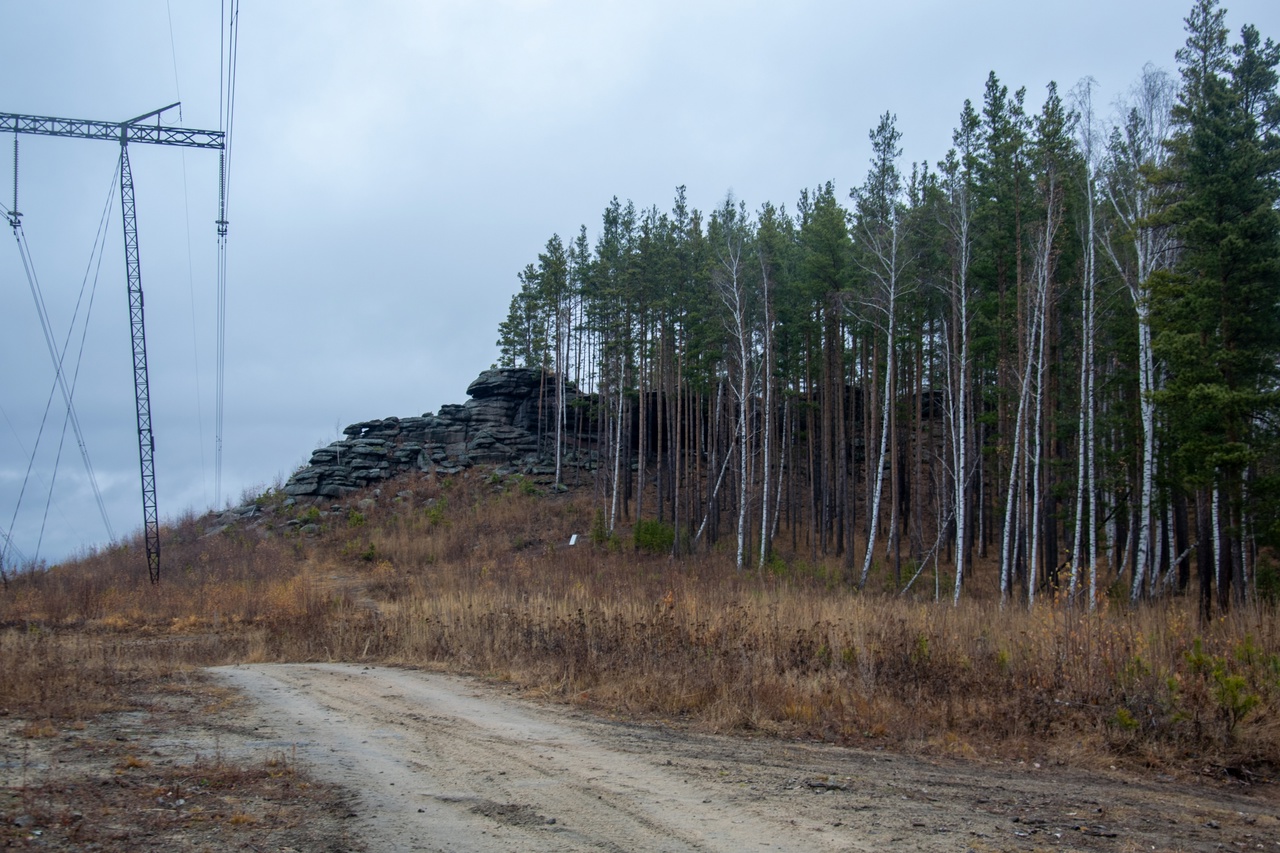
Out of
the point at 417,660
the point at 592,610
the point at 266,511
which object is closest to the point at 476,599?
Result: the point at 417,660

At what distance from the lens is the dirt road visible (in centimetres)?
492

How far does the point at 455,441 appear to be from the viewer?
1901 inches

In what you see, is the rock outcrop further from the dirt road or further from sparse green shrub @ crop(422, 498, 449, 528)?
the dirt road

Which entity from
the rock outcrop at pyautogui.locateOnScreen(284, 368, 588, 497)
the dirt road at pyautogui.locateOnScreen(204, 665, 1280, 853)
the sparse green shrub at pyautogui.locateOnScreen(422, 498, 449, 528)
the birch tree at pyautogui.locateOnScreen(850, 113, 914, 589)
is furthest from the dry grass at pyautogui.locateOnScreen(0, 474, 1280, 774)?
the rock outcrop at pyautogui.locateOnScreen(284, 368, 588, 497)

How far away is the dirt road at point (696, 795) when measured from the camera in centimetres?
492

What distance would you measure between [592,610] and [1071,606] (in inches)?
278

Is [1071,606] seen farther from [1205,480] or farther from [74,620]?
[74,620]

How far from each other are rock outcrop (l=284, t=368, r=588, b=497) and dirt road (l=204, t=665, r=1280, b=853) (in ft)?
123

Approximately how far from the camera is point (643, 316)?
36.3m

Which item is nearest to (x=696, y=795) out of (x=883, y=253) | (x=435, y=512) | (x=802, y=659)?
(x=802, y=659)

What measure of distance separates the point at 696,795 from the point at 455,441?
44.0m

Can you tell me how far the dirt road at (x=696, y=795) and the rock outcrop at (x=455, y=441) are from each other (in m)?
37.6

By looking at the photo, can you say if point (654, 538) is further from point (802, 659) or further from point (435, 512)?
point (802, 659)

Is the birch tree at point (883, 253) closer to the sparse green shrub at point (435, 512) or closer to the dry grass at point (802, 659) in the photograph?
the dry grass at point (802, 659)
